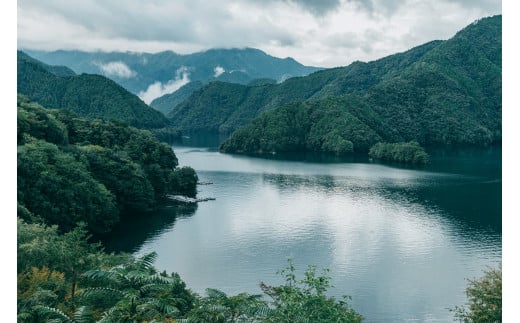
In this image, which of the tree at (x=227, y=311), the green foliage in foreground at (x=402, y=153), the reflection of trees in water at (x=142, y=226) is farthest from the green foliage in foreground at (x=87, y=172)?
the green foliage in foreground at (x=402, y=153)

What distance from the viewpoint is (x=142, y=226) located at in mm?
58156

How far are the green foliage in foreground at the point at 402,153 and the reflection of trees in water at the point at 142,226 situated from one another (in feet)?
218

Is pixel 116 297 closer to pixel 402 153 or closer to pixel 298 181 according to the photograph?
pixel 298 181

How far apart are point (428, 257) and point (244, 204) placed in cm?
3097

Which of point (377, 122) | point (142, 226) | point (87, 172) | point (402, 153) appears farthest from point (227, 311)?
point (377, 122)

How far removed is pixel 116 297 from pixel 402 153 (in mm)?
111036

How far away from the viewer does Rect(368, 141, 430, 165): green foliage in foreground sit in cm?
11669

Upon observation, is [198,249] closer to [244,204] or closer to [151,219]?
[151,219]

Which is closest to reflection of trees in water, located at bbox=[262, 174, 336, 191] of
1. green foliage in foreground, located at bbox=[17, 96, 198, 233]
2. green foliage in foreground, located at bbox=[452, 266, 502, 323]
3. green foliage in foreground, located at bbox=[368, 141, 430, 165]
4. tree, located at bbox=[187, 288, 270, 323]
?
green foliage in foreground, located at bbox=[17, 96, 198, 233]

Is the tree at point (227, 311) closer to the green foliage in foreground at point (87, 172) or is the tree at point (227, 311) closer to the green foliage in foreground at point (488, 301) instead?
the green foliage in foreground at point (488, 301)

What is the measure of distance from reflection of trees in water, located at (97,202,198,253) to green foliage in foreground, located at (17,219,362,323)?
23.2 m

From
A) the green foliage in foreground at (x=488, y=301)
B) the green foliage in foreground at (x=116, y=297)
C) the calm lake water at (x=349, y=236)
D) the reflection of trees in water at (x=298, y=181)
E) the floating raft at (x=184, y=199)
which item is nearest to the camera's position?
the green foliage in foreground at (x=116, y=297)

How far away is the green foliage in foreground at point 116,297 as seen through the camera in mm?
16969
